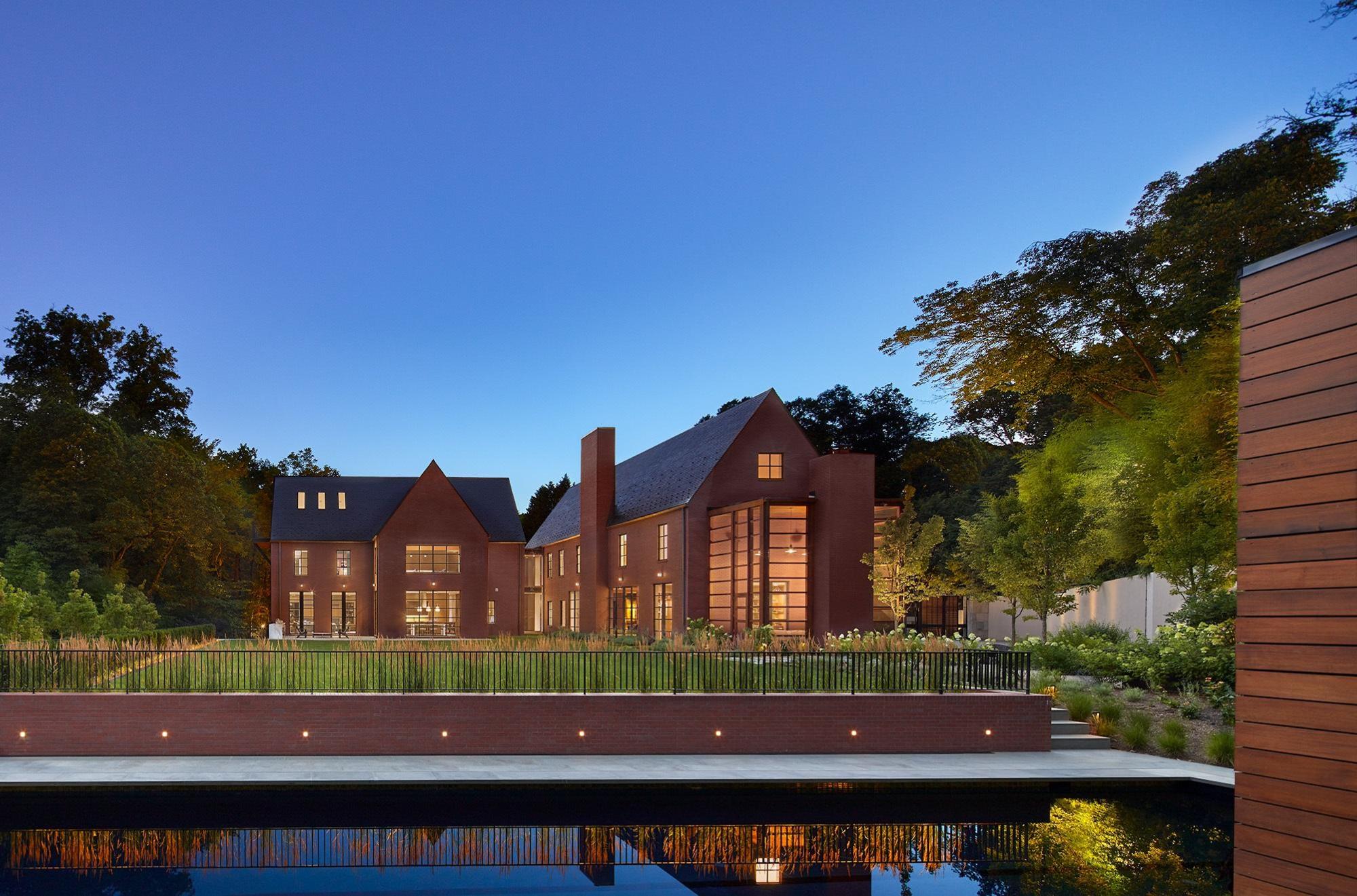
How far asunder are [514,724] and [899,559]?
18673mm

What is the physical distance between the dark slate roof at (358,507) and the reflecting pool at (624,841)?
3798 centimetres

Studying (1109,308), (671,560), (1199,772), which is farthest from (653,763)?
(1109,308)

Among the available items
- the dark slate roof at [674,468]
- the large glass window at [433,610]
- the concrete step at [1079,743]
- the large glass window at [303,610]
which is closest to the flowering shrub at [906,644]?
the concrete step at [1079,743]

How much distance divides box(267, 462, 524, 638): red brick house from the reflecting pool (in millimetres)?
34043

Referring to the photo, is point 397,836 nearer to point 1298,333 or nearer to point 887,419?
point 1298,333

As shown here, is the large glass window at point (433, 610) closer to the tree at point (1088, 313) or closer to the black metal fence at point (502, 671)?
the tree at point (1088, 313)

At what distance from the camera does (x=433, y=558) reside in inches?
1874

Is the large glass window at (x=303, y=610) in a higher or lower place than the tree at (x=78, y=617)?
lower

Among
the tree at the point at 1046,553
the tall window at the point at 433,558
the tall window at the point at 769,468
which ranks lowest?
the tall window at the point at 433,558

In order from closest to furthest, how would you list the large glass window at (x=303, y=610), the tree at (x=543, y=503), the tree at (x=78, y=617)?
the tree at (x=78, y=617) < the large glass window at (x=303, y=610) < the tree at (x=543, y=503)

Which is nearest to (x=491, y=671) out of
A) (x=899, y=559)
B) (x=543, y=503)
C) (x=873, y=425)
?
(x=899, y=559)

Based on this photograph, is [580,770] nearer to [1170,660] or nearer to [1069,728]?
[1069,728]

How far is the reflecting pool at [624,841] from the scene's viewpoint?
10.2m

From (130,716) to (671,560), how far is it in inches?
878
